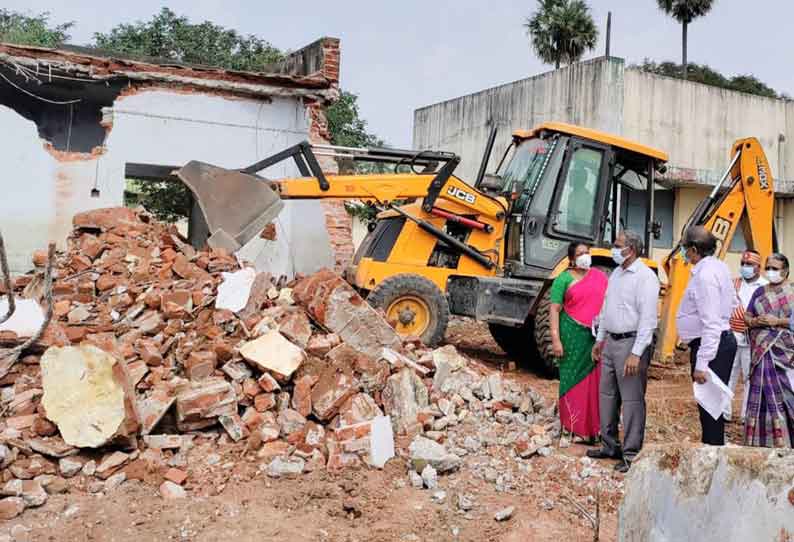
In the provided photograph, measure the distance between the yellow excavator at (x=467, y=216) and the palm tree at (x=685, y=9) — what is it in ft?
84.3

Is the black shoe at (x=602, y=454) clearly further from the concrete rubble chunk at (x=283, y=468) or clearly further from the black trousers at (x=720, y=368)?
the concrete rubble chunk at (x=283, y=468)

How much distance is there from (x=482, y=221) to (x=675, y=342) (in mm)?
3155

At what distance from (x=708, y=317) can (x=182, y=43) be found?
21.8m

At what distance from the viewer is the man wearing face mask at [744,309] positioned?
597 cm

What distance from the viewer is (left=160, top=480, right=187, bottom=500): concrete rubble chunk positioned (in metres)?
4.73

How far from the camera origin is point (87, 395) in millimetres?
5215

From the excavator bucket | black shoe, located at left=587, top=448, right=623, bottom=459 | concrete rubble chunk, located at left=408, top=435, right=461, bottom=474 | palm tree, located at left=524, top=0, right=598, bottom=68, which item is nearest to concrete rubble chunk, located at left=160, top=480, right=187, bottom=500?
concrete rubble chunk, located at left=408, top=435, right=461, bottom=474

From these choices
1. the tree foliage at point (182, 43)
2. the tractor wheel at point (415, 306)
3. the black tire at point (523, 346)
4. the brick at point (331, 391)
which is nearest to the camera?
the brick at point (331, 391)

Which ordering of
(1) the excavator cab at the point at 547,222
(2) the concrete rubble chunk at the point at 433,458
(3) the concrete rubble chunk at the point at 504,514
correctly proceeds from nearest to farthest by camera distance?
(3) the concrete rubble chunk at the point at 504,514, (2) the concrete rubble chunk at the point at 433,458, (1) the excavator cab at the point at 547,222

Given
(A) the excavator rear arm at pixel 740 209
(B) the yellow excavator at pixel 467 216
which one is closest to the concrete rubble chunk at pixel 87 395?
(B) the yellow excavator at pixel 467 216

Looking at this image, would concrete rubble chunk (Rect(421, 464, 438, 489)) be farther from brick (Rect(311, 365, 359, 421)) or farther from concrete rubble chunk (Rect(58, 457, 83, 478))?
concrete rubble chunk (Rect(58, 457, 83, 478))

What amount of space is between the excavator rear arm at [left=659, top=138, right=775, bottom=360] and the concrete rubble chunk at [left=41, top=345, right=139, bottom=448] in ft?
21.6

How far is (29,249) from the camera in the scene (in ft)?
32.0

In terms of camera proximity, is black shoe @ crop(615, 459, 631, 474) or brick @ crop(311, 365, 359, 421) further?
brick @ crop(311, 365, 359, 421)
